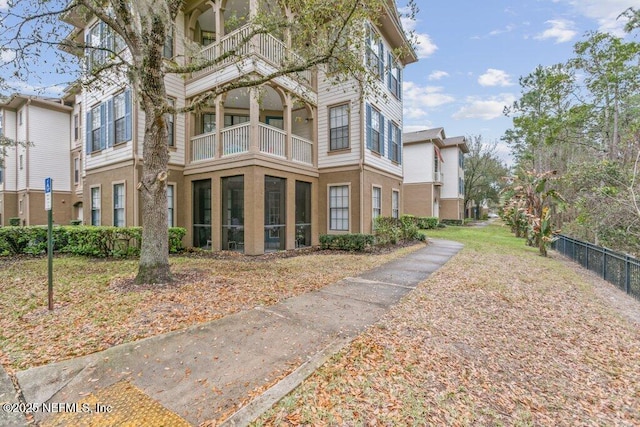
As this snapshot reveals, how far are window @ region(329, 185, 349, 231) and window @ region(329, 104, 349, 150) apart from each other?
189 cm

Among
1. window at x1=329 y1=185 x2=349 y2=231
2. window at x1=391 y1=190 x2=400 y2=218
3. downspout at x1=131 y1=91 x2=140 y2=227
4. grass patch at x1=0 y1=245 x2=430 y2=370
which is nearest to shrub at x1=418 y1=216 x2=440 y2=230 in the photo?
window at x1=391 y1=190 x2=400 y2=218

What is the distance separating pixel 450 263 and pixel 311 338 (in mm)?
7439

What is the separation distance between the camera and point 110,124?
12.7 meters

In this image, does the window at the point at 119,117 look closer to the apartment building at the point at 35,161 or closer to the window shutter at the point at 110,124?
the window shutter at the point at 110,124

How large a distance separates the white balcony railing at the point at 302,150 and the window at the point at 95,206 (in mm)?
8885

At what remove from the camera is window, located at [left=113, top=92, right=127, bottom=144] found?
12.1 m

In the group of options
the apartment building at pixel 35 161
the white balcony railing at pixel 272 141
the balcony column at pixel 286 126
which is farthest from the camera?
the apartment building at pixel 35 161

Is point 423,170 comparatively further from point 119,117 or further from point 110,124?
point 110,124

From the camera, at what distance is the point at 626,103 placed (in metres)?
15.0

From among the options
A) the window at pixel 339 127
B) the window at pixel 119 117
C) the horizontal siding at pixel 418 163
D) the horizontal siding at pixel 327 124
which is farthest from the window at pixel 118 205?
the horizontal siding at pixel 418 163

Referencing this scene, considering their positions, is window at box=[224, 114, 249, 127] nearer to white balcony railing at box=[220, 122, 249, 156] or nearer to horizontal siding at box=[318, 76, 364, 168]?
white balcony railing at box=[220, 122, 249, 156]

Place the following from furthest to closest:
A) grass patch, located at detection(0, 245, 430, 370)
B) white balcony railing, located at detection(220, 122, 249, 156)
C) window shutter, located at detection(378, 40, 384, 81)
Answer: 1. window shutter, located at detection(378, 40, 384, 81)
2. white balcony railing, located at detection(220, 122, 249, 156)
3. grass patch, located at detection(0, 245, 430, 370)

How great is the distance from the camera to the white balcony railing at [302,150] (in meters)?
12.7

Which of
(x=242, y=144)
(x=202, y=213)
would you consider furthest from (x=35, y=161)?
(x=242, y=144)
